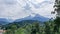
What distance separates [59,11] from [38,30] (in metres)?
9.51

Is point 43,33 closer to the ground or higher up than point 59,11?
closer to the ground

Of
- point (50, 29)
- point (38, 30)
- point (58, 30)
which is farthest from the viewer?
point (38, 30)

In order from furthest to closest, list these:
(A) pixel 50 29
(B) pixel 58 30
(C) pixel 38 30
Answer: (C) pixel 38 30
(A) pixel 50 29
(B) pixel 58 30

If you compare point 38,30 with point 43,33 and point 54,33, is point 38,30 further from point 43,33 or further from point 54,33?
point 54,33

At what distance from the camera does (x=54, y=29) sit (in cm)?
2973

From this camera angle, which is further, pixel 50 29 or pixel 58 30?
pixel 50 29

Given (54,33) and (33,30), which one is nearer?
(54,33)

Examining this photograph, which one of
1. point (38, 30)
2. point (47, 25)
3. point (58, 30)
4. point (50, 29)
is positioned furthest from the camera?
point (38, 30)

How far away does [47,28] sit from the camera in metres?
33.3

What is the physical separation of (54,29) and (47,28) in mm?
3618

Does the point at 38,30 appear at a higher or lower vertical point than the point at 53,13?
lower

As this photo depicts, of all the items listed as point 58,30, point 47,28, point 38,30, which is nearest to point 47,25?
point 47,28

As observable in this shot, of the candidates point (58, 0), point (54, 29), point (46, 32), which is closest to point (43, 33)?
point (46, 32)

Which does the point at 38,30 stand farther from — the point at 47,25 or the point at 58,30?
the point at 58,30
